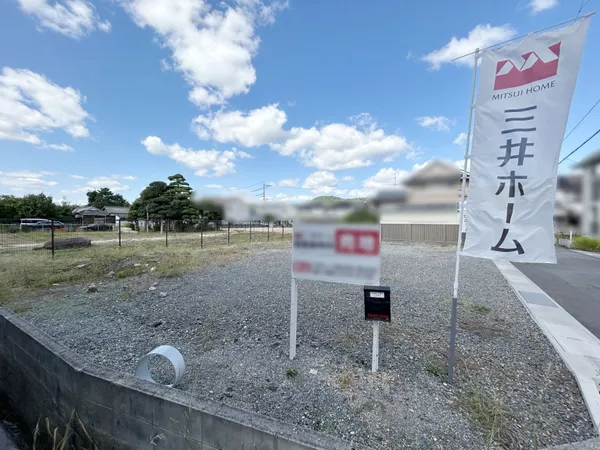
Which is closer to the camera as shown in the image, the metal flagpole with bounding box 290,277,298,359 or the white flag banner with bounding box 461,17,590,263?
the white flag banner with bounding box 461,17,590,263

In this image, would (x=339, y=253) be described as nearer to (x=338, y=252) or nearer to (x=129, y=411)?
(x=338, y=252)

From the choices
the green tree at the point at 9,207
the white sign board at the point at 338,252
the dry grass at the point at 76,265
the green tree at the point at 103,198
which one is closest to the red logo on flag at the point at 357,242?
the white sign board at the point at 338,252

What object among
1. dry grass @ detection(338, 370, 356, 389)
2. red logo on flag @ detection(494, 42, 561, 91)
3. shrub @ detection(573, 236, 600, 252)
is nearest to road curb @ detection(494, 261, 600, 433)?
dry grass @ detection(338, 370, 356, 389)

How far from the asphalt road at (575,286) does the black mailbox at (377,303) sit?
3291mm

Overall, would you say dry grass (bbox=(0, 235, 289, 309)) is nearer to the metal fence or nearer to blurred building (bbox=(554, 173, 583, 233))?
blurred building (bbox=(554, 173, 583, 233))

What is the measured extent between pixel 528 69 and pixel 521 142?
0.51 m

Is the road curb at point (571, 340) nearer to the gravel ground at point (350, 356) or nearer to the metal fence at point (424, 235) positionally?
the gravel ground at point (350, 356)

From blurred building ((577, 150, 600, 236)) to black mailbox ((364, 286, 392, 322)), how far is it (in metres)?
1.38

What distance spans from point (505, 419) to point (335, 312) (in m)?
2.21

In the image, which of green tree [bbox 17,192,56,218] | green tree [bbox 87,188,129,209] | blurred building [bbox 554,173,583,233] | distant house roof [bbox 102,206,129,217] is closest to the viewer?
blurred building [bbox 554,173,583,233]

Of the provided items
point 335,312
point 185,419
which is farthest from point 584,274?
point 185,419

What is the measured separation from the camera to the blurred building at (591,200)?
175cm

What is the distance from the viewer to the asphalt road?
163 inches

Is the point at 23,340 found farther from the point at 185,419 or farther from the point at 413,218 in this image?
the point at 413,218
